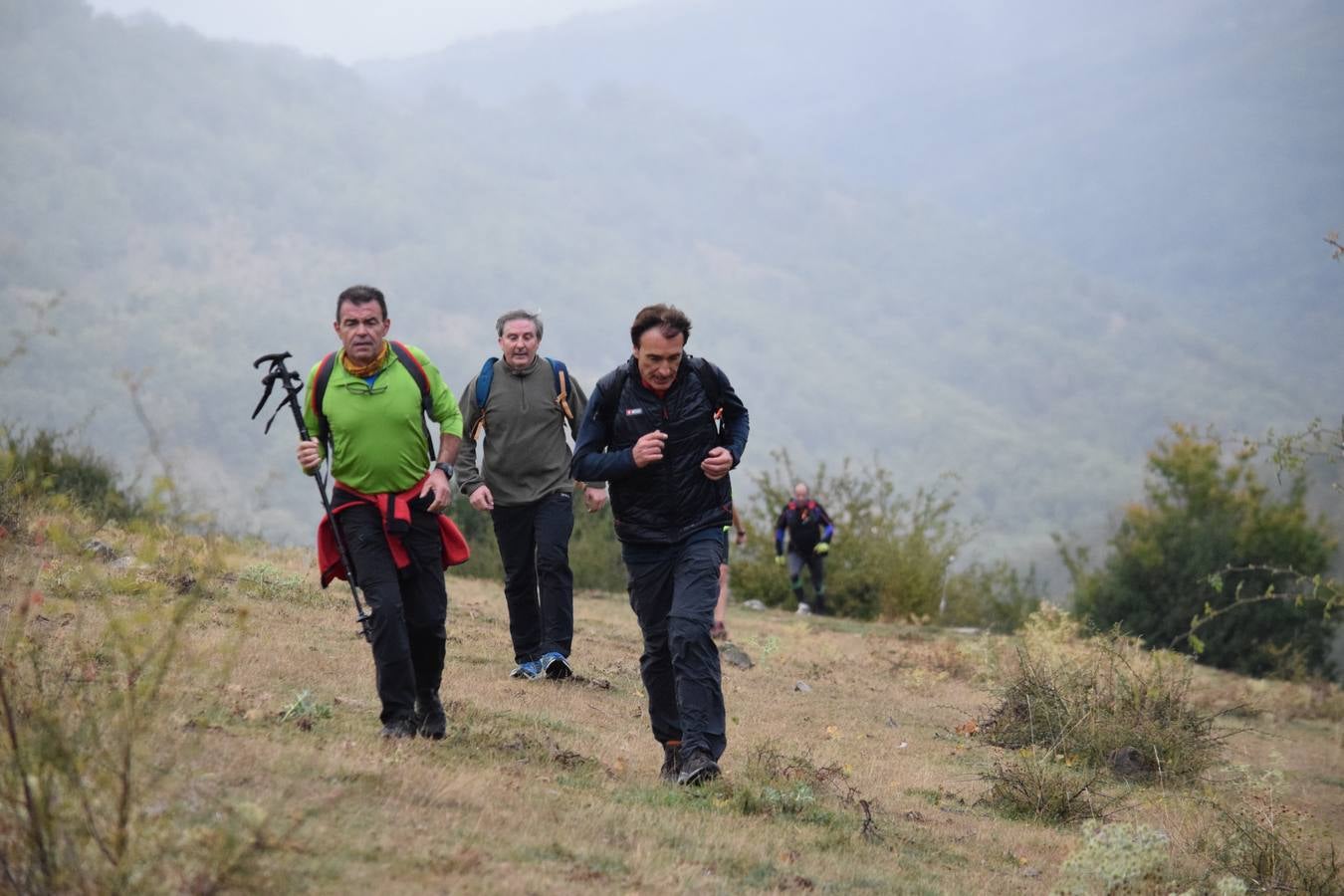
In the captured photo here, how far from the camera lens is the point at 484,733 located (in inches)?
285

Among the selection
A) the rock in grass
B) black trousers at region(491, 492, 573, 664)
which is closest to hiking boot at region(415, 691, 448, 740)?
black trousers at region(491, 492, 573, 664)

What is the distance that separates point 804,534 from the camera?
83.3ft

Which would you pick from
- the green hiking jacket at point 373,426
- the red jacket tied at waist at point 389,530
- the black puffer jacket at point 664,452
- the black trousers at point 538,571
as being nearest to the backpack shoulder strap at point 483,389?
the black trousers at point 538,571

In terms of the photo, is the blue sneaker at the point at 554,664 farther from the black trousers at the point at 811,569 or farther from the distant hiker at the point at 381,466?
the black trousers at the point at 811,569

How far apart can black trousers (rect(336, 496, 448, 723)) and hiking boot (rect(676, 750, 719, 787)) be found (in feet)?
4.34

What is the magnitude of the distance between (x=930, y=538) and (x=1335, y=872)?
2538 cm

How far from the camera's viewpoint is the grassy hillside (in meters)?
4.42

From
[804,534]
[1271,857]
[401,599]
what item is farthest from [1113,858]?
[804,534]

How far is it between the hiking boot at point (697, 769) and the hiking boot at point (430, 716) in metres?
1.22

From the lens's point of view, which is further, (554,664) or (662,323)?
(554,664)

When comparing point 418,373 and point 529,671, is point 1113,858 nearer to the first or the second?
point 418,373

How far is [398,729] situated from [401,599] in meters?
0.62

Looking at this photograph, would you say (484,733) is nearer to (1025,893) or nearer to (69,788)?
(1025,893)

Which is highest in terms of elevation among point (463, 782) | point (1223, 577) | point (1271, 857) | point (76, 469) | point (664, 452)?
point (664, 452)
